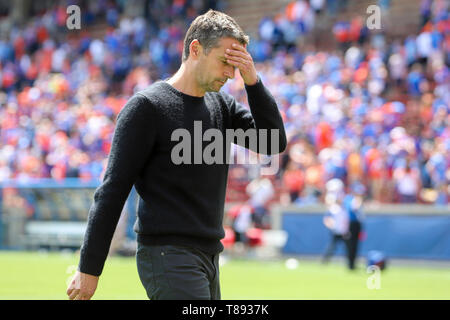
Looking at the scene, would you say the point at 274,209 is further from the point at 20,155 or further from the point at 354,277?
the point at 20,155

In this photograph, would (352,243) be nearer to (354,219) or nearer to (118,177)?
(354,219)

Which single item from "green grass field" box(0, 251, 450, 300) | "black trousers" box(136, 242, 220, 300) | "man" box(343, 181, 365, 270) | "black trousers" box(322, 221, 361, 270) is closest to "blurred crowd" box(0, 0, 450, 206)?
"man" box(343, 181, 365, 270)

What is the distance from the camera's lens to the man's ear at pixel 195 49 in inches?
157

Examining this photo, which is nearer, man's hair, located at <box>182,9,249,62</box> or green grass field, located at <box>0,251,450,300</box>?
man's hair, located at <box>182,9,249,62</box>

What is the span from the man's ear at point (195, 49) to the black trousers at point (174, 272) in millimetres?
928

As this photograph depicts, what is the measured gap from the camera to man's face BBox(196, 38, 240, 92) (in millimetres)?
3949

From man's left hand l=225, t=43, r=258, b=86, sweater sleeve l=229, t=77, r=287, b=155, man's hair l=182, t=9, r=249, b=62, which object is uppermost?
man's hair l=182, t=9, r=249, b=62

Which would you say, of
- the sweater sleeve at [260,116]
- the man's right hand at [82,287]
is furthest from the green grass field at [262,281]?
the man's right hand at [82,287]

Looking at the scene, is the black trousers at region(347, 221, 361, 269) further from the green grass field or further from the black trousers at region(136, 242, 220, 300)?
the black trousers at region(136, 242, 220, 300)

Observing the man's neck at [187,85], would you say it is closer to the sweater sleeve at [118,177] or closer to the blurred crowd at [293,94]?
the sweater sleeve at [118,177]

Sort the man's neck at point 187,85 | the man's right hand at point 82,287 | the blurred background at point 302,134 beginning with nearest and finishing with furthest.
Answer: the man's right hand at point 82,287, the man's neck at point 187,85, the blurred background at point 302,134

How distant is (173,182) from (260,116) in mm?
579

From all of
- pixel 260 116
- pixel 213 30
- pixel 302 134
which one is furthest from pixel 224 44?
pixel 302 134

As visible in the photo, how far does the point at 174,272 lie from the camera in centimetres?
383
